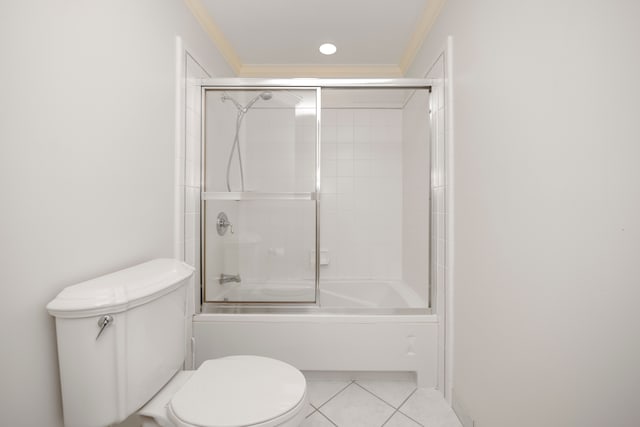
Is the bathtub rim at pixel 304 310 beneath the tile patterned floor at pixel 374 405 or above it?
above

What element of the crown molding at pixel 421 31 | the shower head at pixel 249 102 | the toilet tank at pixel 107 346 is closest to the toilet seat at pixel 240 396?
the toilet tank at pixel 107 346

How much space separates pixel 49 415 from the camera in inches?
34.3

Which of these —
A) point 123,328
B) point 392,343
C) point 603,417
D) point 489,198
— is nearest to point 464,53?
point 489,198

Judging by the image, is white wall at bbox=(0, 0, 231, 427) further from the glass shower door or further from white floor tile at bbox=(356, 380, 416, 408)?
white floor tile at bbox=(356, 380, 416, 408)

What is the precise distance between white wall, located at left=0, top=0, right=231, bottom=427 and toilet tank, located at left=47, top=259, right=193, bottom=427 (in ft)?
0.23

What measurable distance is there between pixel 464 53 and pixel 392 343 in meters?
1.57

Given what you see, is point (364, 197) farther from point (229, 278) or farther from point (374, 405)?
point (374, 405)

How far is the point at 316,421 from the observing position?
4.71ft

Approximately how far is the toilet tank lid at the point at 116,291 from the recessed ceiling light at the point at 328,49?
6.29 feet

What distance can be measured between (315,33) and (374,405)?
236 cm

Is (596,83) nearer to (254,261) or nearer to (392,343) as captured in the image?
(392,343)

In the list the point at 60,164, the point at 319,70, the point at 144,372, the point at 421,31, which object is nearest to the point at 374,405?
the point at 144,372

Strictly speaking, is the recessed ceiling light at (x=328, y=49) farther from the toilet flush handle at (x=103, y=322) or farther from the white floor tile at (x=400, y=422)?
the white floor tile at (x=400, y=422)

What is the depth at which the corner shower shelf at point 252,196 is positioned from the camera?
1791 mm
